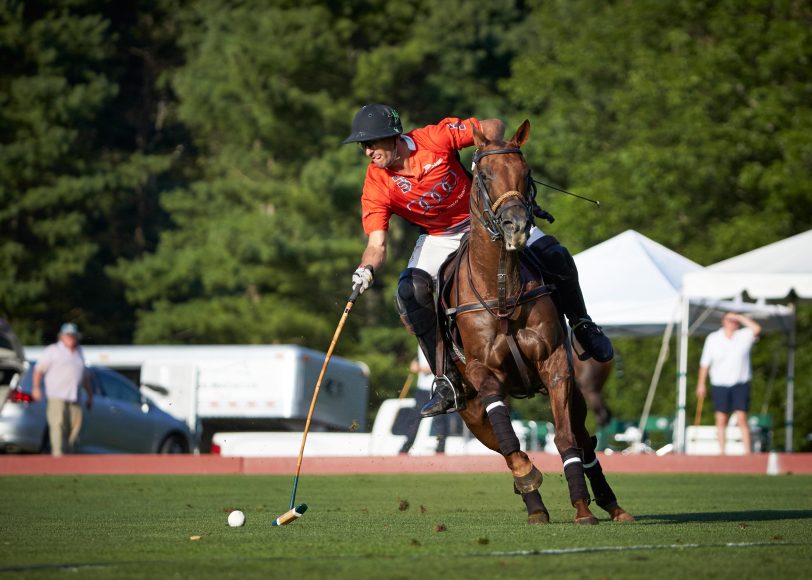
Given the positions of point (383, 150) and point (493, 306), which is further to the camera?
point (383, 150)

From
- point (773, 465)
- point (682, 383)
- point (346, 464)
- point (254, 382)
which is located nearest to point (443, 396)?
point (346, 464)

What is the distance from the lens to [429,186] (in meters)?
8.91

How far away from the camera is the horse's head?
7637mm

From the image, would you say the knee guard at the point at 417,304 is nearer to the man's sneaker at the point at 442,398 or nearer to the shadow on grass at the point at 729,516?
the man's sneaker at the point at 442,398

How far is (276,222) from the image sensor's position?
41625mm

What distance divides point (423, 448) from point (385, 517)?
12.8 metres

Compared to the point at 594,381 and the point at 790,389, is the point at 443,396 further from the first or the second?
the point at 790,389

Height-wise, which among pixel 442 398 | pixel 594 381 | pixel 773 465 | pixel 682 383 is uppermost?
pixel 594 381

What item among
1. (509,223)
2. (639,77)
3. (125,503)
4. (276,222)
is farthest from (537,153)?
(509,223)

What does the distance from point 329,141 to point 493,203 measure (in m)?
35.7

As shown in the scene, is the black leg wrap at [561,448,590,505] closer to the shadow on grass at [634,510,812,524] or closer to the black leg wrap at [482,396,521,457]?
the black leg wrap at [482,396,521,457]

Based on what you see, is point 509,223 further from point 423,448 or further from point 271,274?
point 271,274

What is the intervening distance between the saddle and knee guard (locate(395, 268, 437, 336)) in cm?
10

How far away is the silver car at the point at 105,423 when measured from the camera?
20.1 metres
